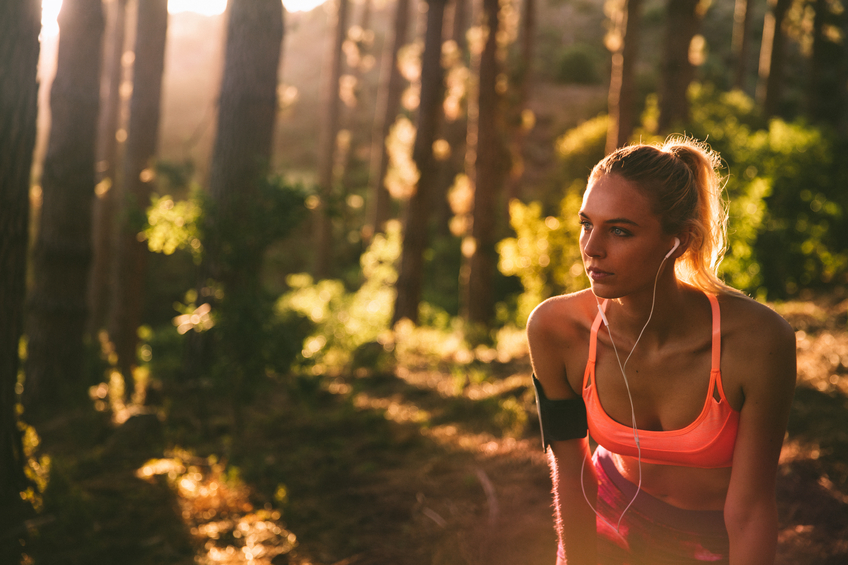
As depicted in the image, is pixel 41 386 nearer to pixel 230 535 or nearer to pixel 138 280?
pixel 138 280

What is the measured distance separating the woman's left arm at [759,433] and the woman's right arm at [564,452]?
1.76ft

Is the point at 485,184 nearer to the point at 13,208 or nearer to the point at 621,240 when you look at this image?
the point at 13,208

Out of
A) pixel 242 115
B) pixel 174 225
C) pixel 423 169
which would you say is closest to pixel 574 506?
pixel 174 225

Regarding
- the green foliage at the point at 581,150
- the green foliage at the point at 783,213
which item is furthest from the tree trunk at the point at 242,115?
the green foliage at the point at 581,150

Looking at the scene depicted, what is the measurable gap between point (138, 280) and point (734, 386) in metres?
10.2

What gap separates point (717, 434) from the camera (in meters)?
2.01

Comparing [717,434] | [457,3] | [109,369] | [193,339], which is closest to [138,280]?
[109,369]

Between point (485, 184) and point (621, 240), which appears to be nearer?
point (621, 240)

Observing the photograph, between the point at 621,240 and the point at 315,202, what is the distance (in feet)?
12.1

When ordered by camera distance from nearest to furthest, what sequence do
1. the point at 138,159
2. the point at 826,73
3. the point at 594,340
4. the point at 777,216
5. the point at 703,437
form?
the point at 703,437
the point at 594,340
the point at 777,216
the point at 138,159
the point at 826,73

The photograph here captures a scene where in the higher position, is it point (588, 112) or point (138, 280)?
point (588, 112)

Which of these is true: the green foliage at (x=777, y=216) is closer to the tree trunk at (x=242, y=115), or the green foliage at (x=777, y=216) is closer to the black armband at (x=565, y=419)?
the tree trunk at (x=242, y=115)

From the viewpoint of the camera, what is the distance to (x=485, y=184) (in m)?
13.2

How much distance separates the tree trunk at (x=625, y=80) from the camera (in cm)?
1221
